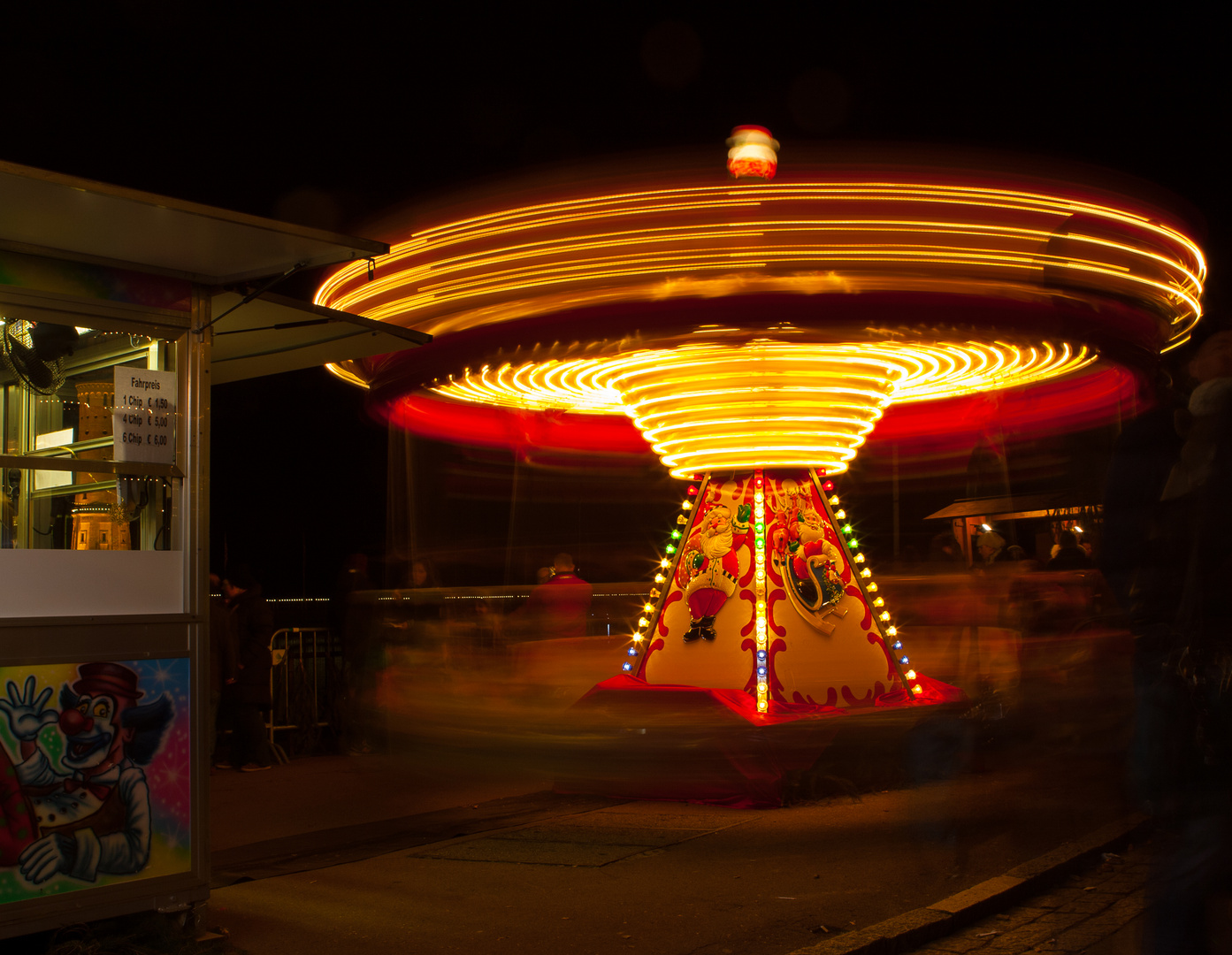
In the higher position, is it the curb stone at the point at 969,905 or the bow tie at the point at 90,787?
the bow tie at the point at 90,787

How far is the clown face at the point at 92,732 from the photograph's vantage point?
4418mm

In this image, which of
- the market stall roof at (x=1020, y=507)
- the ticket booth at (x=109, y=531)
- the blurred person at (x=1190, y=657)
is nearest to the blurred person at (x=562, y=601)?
the ticket booth at (x=109, y=531)

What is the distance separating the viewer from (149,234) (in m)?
4.45

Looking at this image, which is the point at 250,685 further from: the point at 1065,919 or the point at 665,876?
the point at 1065,919

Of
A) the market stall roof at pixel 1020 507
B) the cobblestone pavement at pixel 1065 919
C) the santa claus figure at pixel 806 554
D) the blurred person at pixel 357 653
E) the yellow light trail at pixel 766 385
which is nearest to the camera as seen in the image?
the cobblestone pavement at pixel 1065 919

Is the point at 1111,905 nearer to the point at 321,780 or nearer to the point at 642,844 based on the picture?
the point at 642,844

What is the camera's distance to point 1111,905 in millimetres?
5355

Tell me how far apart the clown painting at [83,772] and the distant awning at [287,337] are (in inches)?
62.1

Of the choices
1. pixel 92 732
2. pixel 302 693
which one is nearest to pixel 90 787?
pixel 92 732

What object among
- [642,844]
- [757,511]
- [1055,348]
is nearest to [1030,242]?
[1055,348]

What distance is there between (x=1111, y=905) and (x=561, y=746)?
3820 mm

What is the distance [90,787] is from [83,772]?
0.06 metres

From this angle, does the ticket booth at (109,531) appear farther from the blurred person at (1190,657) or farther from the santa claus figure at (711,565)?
the santa claus figure at (711,565)

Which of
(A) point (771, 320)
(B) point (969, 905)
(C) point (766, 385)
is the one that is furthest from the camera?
(C) point (766, 385)
